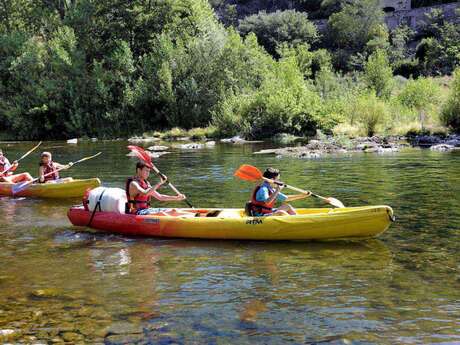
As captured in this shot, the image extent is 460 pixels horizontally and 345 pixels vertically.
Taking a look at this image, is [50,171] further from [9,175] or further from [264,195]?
[264,195]

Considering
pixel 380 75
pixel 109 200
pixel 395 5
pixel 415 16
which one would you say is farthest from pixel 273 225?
pixel 395 5

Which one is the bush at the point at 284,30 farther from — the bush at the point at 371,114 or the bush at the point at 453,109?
the bush at the point at 453,109

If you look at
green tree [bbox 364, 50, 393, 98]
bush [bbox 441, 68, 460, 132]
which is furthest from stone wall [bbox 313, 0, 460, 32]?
bush [bbox 441, 68, 460, 132]

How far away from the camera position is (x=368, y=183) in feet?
46.4

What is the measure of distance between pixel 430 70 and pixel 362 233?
41511 mm

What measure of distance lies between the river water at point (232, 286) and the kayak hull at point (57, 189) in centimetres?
165

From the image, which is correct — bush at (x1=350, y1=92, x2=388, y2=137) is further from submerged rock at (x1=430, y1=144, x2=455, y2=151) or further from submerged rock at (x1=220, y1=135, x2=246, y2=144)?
submerged rock at (x1=220, y1=135, x2=246, y2=144)

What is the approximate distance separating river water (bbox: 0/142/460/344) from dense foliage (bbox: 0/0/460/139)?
2067 centimetres

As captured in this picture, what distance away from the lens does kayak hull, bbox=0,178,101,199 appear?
13.3m

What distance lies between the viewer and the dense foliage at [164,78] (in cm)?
3192

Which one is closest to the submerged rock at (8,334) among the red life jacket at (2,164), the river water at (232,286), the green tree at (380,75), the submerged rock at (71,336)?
the river water at (232,286)

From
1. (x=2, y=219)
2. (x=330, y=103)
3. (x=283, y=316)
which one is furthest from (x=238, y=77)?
(x=283, y=316)

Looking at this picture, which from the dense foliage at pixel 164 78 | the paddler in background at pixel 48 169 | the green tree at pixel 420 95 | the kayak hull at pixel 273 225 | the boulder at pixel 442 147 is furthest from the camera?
the dense foliage at pixel 164 78

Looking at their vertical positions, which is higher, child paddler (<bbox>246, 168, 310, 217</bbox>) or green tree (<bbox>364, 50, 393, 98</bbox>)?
green tree (<bbox>364, 50, 393, 98</bbox>)
